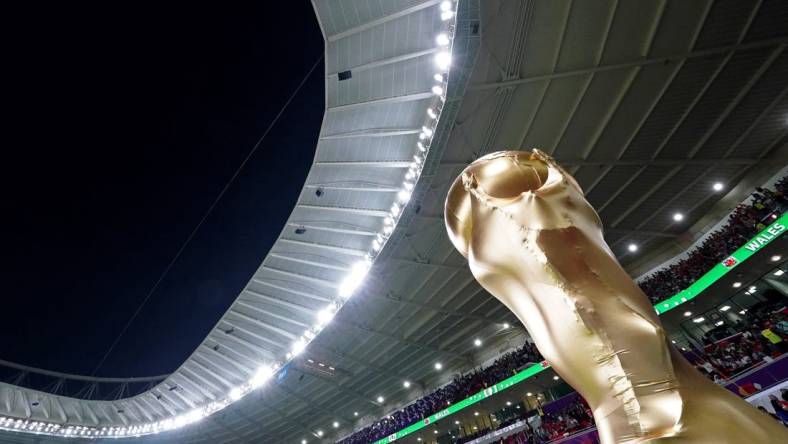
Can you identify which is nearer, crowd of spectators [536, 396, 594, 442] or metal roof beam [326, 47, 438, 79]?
metal roof beam [326, 47, 438, 79]

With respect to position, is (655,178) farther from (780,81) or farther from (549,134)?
(549,134)

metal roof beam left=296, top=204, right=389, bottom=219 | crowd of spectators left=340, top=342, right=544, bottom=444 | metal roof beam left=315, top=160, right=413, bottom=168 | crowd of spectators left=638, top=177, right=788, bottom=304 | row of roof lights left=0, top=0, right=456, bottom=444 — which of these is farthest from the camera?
crowd of spectators left=340, top=342, right=544, bottom=444

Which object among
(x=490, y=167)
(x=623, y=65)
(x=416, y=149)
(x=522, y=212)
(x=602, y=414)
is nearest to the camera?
(x=602, y=414)

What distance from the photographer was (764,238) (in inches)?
482

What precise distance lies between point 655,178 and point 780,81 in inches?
171

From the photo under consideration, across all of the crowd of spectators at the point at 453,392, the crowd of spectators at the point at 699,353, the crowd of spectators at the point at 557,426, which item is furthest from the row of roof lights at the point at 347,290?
the crowd of spectators at the point at 557,426

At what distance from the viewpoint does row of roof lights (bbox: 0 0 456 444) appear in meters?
10.6

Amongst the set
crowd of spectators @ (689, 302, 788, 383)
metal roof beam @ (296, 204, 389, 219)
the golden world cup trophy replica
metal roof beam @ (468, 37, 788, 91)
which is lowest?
the golden world cup trophy replica

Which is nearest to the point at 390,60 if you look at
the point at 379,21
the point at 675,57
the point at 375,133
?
the point at 379,21

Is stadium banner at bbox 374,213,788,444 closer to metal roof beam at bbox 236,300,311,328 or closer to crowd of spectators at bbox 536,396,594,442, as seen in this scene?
crowd of spectators at bbox 536,396,594,442

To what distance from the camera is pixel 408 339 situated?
74.5ft

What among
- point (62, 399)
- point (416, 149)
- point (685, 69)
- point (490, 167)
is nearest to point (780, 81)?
point (685, 69)

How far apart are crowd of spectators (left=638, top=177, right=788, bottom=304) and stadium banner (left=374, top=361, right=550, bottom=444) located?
638cm

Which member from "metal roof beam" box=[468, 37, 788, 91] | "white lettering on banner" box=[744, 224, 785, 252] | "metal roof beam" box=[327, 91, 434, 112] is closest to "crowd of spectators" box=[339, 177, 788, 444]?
"white lettering on banner" box=[744, 224, 785, 252]
